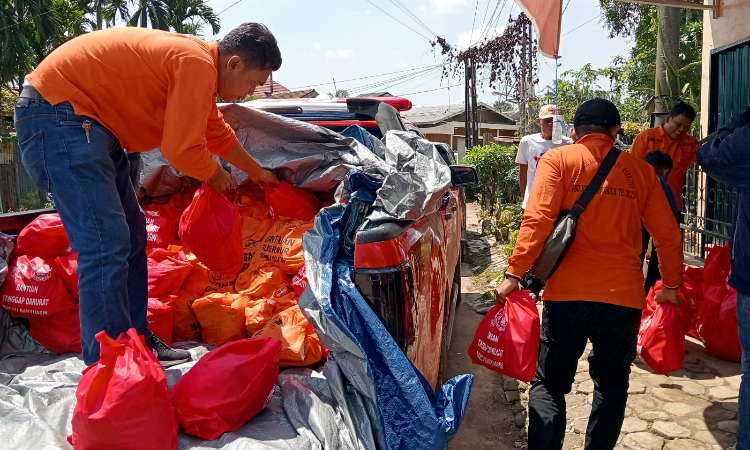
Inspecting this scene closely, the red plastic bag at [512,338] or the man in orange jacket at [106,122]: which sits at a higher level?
the man in orange jacket at [106,122]

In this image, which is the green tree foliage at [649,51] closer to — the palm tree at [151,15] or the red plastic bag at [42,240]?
the red plastic bag at [42,240]

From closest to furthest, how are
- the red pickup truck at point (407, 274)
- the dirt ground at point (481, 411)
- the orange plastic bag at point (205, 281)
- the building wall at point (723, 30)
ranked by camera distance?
the red pickup truck at point (407, 274), the orange plastic bag at point (205, 281), the dirt ground at point (481, 411), the building wall at point (723, 30)

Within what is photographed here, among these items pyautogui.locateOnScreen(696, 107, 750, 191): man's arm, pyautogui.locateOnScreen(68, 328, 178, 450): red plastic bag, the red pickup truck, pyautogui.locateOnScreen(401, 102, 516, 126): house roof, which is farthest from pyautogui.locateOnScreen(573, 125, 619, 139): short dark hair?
pyautogui.locateOnScreen(401, 102, 516, 126): house roof

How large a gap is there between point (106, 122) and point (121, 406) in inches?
46.7

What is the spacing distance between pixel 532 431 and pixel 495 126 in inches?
1498

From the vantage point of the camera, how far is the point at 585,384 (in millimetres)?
4125

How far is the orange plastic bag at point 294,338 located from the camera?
2.31m

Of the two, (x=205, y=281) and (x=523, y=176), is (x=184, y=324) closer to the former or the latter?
(x=205, y=281)

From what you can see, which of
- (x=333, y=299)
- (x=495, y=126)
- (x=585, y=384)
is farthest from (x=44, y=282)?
(x=495, y=126)

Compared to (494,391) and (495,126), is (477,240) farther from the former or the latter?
(495,126)

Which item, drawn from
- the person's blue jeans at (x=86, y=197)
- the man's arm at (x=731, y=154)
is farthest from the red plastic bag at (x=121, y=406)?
the man's arm at (x=731, y=154)

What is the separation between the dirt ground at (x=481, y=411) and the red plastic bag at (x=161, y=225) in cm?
204

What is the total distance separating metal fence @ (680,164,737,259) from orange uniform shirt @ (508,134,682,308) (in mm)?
3475

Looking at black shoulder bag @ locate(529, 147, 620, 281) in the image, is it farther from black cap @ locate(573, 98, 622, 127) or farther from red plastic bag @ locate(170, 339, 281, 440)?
red plastic bag @ locate(170, 339, 281, 440)
